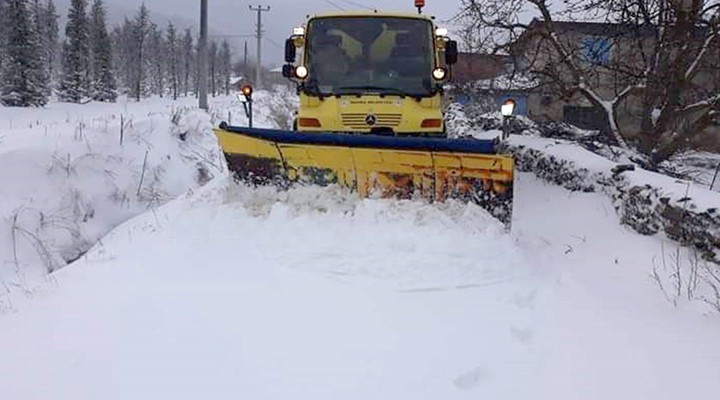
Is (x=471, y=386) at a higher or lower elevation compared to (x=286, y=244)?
lower

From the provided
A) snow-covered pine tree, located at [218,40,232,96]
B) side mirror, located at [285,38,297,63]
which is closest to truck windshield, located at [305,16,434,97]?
side mirror, located at [285,38,297,63]

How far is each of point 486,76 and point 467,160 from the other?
398 inches

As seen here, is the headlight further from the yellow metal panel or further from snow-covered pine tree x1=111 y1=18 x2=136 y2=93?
snow-covered pine tree x1=111 y1=18 x2=136 y2=93

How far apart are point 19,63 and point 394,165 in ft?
149

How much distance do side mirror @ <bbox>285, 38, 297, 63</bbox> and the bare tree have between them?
208 inches

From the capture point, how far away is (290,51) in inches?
295

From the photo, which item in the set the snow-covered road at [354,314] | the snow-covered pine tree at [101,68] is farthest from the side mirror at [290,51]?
the snow-covered pine tree at [101,68]

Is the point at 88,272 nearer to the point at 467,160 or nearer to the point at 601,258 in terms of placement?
the point at 467,160

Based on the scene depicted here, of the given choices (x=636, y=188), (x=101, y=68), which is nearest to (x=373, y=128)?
(x=636, y=188)

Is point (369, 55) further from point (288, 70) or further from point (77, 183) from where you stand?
point (77, 183)

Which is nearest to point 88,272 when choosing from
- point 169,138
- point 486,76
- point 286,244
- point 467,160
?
point 286,244

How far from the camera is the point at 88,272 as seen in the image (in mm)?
5504

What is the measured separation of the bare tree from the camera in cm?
948

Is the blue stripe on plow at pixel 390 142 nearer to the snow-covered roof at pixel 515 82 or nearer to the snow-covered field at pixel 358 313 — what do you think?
the snow-covered field at pixel 358 313
